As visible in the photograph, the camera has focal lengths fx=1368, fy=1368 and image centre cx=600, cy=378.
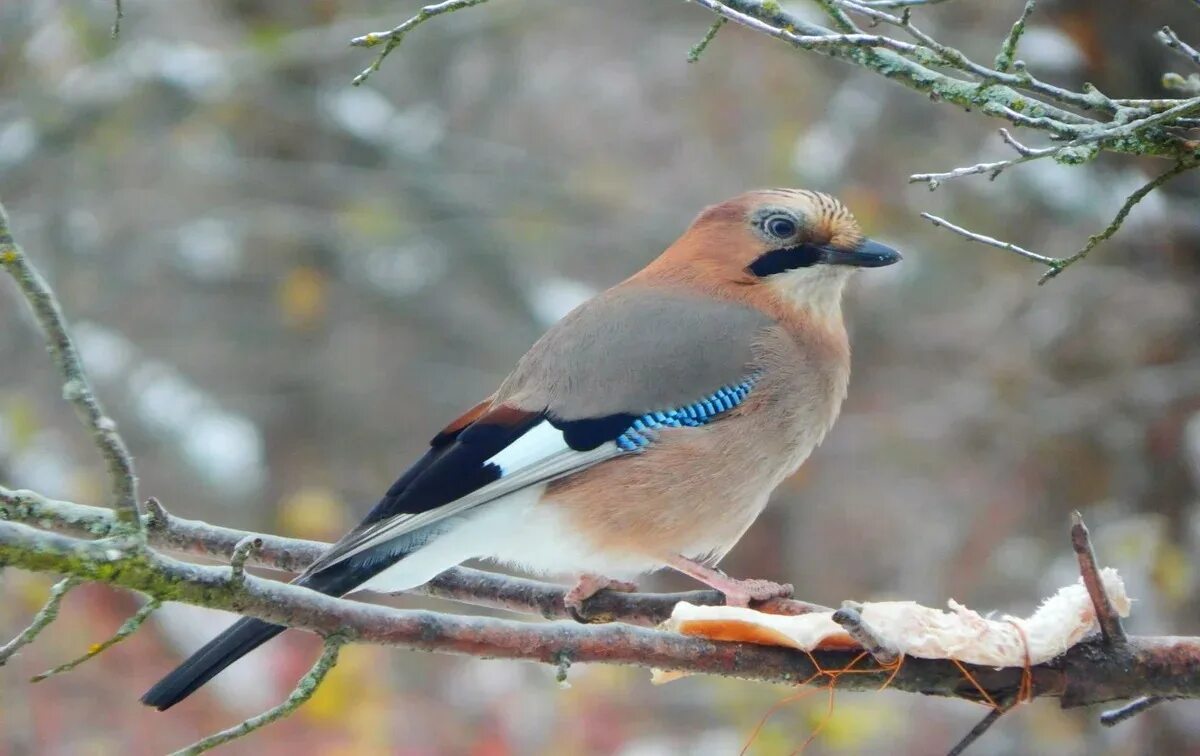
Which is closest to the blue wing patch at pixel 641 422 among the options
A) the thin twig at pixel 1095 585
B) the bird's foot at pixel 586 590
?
the bird's foot at pixel 586 590

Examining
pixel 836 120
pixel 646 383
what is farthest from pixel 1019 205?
pixel 646 383

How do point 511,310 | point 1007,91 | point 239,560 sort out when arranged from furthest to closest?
point 511,310
point 1007,91
point 239,560

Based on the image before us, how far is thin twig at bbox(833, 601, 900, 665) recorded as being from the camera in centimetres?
216

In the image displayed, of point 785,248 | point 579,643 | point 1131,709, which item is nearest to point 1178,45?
point 1131,709

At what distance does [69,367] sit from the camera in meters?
1.79

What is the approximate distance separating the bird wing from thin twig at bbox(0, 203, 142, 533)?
1.35 meters

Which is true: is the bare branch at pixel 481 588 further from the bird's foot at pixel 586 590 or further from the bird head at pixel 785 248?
the bird head at pixel 785 248

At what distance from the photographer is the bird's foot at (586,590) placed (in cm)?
331

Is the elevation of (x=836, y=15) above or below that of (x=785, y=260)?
above

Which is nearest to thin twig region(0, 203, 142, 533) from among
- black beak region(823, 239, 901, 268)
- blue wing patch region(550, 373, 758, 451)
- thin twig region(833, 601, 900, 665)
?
thin twig region(833, 601, 900, 665)

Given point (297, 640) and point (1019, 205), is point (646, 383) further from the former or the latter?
point (297, 640)

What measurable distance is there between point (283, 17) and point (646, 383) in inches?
231

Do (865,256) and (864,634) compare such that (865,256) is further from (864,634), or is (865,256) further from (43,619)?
(43,619)

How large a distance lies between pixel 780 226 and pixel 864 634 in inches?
80.7
